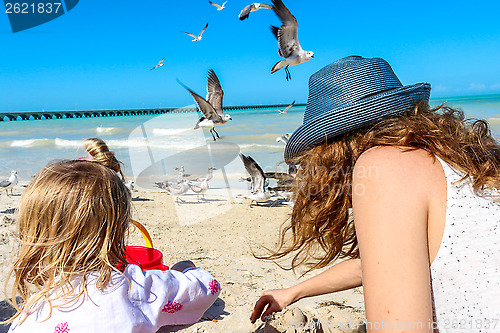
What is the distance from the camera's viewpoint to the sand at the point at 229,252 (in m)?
2.48

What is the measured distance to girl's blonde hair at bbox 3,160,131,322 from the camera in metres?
1.49

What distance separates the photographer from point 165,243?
4.25 metres

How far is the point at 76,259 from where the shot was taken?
1.50m

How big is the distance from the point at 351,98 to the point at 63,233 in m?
1.18

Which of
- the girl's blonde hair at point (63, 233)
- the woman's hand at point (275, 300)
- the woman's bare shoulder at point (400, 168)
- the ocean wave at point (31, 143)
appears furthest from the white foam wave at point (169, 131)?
the woman's bare shoulder at point (400, 168)

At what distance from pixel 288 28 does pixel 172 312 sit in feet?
26.9

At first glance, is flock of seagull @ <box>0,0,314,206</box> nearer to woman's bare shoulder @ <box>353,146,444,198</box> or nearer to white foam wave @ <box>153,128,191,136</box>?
woman's bare shoulder @ <box>353,146,444,198</box>

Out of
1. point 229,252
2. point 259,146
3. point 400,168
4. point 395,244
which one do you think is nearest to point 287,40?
point 229,252

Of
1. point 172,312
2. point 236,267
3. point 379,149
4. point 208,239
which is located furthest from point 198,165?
point 379,149

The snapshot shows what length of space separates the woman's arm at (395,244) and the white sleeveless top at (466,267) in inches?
4.3

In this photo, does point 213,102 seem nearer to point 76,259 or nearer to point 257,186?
point 257,186

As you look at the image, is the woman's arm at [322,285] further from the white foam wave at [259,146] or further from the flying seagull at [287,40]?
the white foam wave at [259,146]

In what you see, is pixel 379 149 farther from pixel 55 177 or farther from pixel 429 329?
pixel 55 177

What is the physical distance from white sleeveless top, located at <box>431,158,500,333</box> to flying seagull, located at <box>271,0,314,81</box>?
→ 8.01 m
